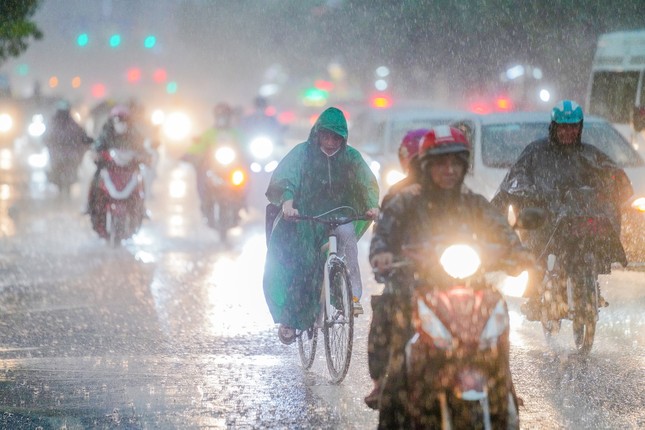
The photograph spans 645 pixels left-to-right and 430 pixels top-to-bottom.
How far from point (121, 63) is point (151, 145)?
161ft

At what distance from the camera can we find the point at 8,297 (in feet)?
41.1

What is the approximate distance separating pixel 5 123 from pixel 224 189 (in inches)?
1064

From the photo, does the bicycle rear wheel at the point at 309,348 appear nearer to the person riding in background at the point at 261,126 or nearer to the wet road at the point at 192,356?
the wet road at the point at 192,356

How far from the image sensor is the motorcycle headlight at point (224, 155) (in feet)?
59.2

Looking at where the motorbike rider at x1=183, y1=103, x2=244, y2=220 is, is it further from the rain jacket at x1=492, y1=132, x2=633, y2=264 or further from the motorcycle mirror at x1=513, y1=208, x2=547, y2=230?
the motorcycle mirror at x1=513, y1=208, x2=547, y2=230

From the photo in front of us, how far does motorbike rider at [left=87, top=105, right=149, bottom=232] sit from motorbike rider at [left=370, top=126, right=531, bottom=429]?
10765mm

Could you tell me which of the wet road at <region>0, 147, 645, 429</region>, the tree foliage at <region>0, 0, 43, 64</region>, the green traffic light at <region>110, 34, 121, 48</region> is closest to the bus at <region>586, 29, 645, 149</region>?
the wet road at <region>0, 147, 645, 429</region>

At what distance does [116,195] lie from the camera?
16797mm

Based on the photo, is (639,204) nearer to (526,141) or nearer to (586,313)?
(586,313)

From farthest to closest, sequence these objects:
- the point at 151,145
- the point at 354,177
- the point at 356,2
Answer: the point at 356,2 → the point at 151,145 → the point at 354,177

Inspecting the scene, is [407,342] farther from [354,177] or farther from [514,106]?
[514,106]

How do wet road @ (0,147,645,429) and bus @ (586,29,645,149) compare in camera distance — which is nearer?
wet road @ (0,147,645,429)

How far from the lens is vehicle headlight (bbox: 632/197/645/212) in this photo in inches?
447

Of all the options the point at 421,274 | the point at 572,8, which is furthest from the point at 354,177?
the point at 572,8
